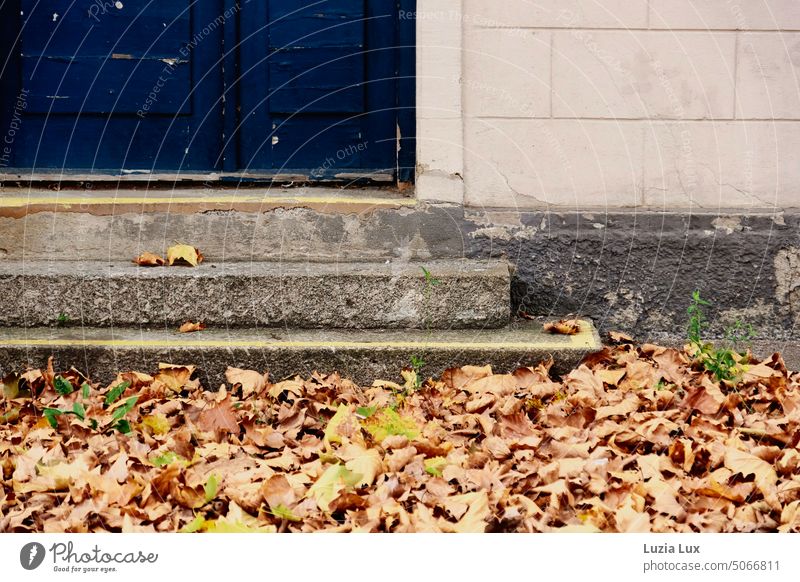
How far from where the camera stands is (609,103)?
3.78 meters

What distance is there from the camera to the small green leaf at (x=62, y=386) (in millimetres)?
3168

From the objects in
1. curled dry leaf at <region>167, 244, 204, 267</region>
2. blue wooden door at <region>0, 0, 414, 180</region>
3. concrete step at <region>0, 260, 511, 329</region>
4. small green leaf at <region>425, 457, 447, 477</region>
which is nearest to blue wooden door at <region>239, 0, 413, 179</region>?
blue wooden door at <region>0, 0, 414, 180</region>

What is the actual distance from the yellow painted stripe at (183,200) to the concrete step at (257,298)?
406 millimetres

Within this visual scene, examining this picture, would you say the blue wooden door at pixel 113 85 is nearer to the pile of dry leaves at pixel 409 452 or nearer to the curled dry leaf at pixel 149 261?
the curled dry leaf at pixel 149 261

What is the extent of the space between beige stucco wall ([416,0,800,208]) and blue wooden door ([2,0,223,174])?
3.62ft

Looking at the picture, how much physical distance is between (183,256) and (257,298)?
0.42 meters

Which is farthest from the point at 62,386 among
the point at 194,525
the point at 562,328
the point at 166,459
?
the point at 562,328

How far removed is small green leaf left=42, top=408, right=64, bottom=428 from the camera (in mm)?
2795

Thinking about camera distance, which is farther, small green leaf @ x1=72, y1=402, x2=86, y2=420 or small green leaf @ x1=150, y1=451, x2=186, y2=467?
small green leaf @ x1=72, y1=402, x2=86, y2=420

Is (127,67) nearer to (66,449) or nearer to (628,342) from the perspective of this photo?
(66,449)

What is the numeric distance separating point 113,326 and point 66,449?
0.96 metres

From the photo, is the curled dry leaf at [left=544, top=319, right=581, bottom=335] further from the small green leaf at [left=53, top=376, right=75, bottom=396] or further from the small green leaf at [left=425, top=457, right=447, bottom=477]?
the small green leaf at [left=53, top=376, right=75, bottom=396]

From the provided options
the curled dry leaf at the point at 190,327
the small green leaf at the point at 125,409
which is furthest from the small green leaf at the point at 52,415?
the curled dry leaf at the point at 190,327

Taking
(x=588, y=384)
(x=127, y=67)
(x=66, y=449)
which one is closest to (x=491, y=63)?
(x=588, y=384)
